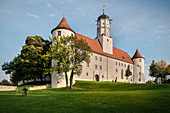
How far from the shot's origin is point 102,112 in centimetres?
855

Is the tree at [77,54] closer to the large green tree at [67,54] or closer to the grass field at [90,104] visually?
the large green tree at [67,54]

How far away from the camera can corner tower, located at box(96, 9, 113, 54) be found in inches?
2088

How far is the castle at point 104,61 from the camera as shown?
41713mm

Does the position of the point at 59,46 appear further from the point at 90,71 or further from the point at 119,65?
the point at 119,65

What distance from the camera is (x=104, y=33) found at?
181 feet

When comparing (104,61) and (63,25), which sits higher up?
(63,25)

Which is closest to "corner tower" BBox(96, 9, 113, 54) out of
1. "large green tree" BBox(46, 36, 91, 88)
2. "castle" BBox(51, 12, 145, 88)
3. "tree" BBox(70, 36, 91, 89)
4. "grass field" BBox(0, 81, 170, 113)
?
"castle" BBox(51, 12, 145, 88)

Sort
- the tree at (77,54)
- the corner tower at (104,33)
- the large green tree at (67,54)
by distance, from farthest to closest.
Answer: the corner tower at (104,33)
the tree at (77,54)
the large green tree at (67,54)

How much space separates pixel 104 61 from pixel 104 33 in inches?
Result: 464

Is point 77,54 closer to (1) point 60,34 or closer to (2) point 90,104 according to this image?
(1) point 60,34

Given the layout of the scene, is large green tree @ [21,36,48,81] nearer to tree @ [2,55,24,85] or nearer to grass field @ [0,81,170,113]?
tree @ [2,55,24,85]

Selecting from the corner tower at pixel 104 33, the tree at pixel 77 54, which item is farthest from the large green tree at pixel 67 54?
the corner tower at pixel 104 33

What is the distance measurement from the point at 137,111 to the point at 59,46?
83.0 ft

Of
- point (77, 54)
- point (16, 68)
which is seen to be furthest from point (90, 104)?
point (16, 68)
